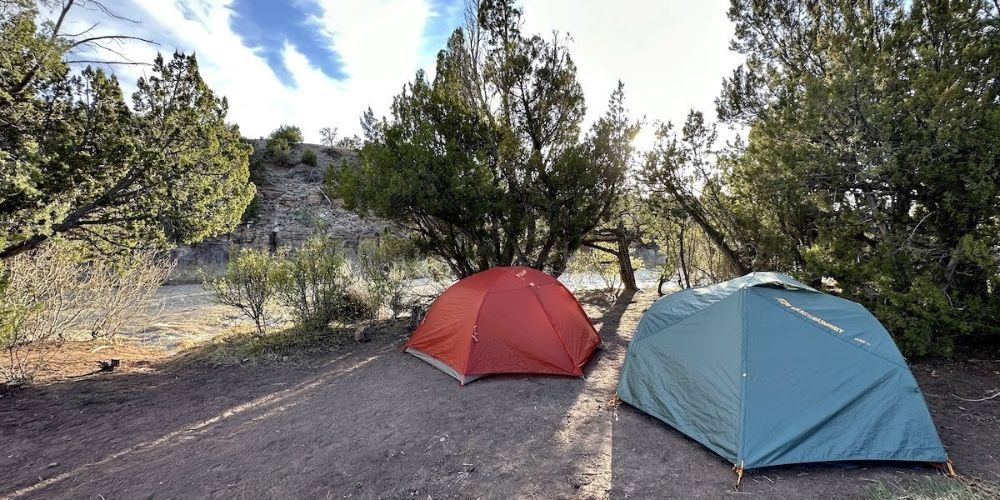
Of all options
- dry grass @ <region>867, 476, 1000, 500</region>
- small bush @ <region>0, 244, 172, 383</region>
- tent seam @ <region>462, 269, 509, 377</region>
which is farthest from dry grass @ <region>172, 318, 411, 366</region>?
dry grass @ <region>867, 476, 1000, 500</region>

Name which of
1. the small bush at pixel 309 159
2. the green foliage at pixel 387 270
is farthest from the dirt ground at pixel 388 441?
the small bush at pixel 309 159

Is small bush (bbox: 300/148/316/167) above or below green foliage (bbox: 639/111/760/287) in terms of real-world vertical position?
above

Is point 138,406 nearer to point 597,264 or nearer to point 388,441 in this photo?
point 388,441

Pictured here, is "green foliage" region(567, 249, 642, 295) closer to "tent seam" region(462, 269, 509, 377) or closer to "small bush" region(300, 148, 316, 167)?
"tent seam" region(462, 269, 509, 377)

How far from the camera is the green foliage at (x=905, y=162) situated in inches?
194

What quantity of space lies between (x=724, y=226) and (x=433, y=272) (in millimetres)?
7231

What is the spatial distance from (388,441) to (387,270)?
5.51m

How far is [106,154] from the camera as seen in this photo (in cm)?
512

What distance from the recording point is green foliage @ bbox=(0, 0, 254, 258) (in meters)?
A: 4.19

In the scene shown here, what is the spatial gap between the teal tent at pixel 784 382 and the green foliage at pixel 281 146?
117 feet

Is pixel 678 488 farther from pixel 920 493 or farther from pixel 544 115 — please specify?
pixel 544 115

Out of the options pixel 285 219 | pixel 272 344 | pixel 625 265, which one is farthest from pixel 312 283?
pixel 285 219

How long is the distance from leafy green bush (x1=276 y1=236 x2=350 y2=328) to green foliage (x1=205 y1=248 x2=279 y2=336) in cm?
20

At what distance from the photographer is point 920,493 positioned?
118 inches
